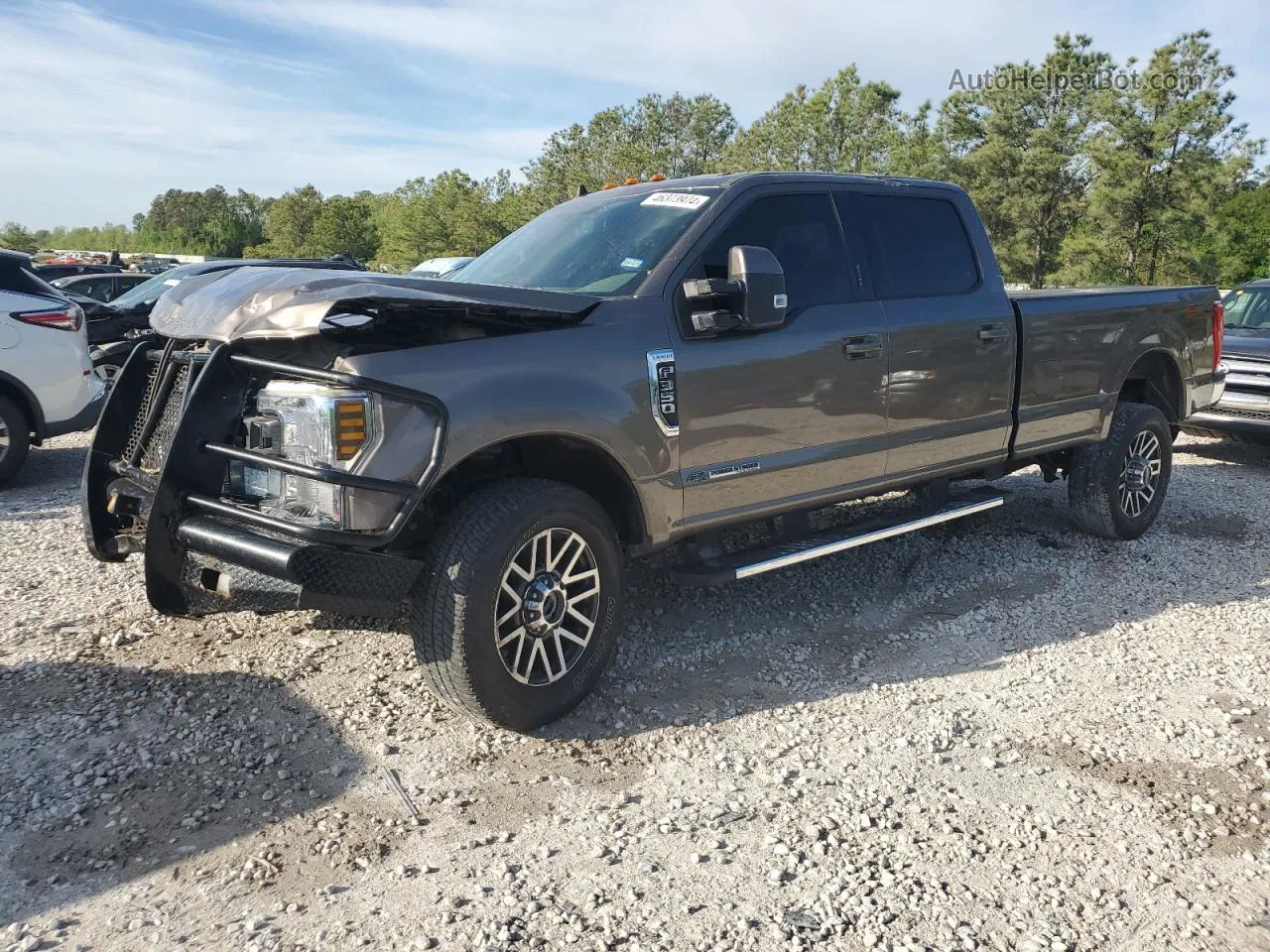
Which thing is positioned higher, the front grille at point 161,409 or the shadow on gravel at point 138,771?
the front grille at point 161,409

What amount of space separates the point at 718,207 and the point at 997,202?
41.4m

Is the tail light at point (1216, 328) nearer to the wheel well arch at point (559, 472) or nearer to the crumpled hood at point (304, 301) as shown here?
the wheel well arch at point (559, 472)

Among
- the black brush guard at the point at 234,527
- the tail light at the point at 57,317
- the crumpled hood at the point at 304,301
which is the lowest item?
the black brush guard at the point at 234,527

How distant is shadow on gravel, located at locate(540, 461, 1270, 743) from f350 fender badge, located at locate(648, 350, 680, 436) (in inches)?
43.2

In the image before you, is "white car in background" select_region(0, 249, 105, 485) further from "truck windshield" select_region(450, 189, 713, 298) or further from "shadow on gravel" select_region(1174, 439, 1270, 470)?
"shadow on gravel" select_region(1174, 439, 1270, 470)

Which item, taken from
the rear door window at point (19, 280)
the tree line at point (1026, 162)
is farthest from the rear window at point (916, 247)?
the tree line at point (1026, 162)

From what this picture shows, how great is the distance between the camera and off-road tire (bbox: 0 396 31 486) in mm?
7129

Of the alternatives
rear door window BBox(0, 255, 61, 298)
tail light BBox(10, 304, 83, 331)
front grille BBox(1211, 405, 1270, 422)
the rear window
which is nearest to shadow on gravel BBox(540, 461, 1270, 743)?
the rear window

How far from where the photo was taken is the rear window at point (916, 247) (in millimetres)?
4832

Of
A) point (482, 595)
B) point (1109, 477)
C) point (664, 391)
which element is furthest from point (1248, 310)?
point (482, 595)

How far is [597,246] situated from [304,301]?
1.61 metres

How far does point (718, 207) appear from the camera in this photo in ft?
13.8

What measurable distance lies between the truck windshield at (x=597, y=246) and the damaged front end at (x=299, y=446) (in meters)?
0.58

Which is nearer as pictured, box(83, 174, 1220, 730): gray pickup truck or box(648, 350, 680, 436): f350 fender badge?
box(83, 174, 1220, 730): gray pickup truck
